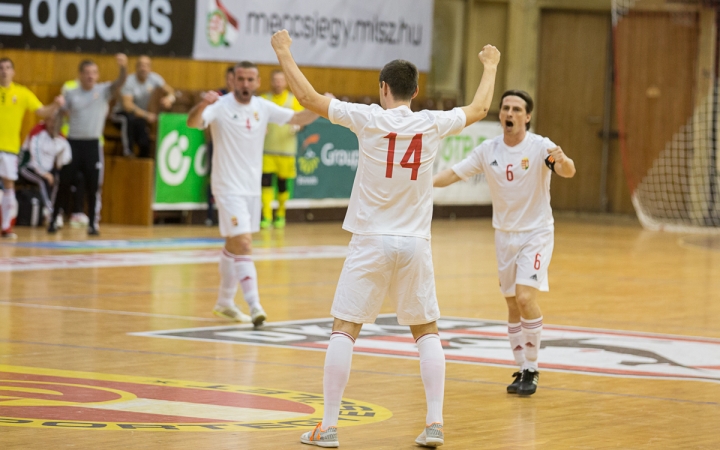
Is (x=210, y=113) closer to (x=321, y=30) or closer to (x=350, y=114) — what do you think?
(x=350, y=114)

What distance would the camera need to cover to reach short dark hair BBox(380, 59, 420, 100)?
6512 millimetres

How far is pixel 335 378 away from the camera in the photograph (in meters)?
6.43

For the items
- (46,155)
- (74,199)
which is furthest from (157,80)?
(46,155)

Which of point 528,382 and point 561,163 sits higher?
point 561,163

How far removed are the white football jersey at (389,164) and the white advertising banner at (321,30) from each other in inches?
627

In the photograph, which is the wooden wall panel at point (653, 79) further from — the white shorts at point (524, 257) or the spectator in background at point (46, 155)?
the white shorts at point (524, 257)

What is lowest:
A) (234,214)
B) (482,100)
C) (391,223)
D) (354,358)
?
(354,358)

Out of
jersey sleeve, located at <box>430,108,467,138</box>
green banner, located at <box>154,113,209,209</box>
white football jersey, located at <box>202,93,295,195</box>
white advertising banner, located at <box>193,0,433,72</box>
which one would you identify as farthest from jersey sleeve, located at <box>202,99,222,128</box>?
white advertising banner, located at <box>193,0,433,72</box>

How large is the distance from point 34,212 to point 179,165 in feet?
8.71

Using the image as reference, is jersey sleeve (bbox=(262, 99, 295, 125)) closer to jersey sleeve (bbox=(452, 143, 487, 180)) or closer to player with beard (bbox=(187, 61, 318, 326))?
player with beard (bbox=(187, 61, 318, 326))

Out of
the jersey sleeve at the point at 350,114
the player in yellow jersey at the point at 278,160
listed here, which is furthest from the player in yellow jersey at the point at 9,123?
the jersey sleeve at the point at 350,114

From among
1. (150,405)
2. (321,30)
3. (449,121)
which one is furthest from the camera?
(321,30)

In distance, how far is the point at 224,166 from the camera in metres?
11.1

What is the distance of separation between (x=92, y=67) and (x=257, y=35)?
4.84 meters
